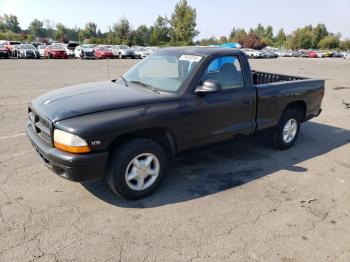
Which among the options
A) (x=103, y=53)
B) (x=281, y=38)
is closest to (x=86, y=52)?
(x=103, y=53)

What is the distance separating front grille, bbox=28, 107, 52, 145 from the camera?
3.45 m

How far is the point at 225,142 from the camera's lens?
4570 mm

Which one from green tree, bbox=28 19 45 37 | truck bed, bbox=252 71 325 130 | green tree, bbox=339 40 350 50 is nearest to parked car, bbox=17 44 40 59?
truck bed, bbox=252 71 325 130

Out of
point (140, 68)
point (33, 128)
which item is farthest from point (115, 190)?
point (140, 68)

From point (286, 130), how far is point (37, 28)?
440 feet

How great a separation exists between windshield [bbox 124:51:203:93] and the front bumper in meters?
1.29

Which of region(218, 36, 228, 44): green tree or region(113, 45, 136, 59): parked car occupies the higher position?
region(218, 36, 228, 44): green tree

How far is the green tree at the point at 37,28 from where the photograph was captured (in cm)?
11871

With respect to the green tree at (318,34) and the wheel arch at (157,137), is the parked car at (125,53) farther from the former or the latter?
the green tree at (318,34)

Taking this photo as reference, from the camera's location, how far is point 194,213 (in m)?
3.53

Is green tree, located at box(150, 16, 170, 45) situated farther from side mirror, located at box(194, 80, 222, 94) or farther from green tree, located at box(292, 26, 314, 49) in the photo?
side mirror, located at box(194, 80, 222, 94)

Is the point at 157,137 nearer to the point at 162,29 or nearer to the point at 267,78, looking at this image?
the point at 267,78

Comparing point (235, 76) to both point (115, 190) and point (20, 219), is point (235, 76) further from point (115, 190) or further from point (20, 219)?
point (20, 219)

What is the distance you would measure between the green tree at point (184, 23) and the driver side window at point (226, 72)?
218ft
